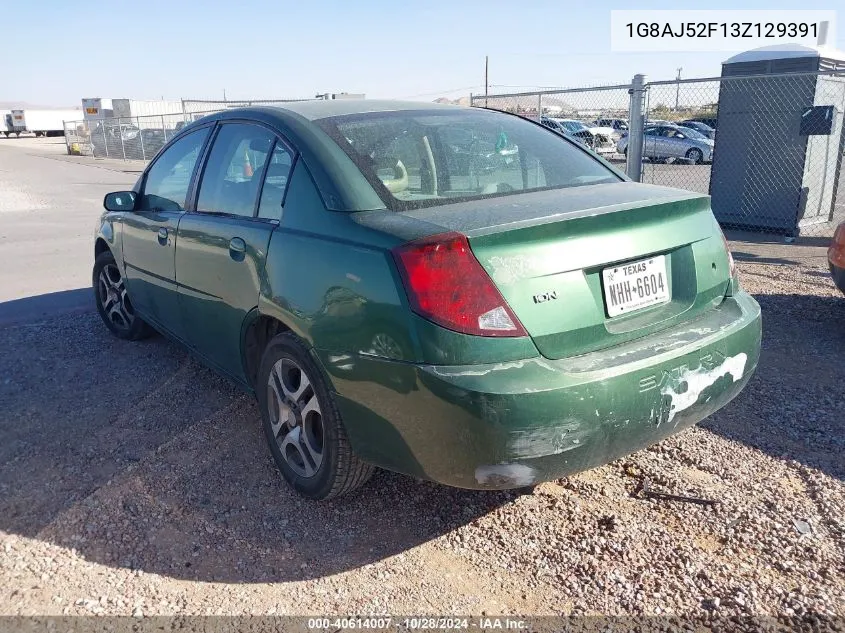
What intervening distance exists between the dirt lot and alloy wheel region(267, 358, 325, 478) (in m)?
0.20

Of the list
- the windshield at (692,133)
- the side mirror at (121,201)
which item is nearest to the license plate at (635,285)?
the side mirror at (121,201)

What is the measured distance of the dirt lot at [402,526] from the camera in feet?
7.88

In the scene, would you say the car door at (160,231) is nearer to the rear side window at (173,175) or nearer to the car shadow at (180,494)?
the rear side window at (173,175)

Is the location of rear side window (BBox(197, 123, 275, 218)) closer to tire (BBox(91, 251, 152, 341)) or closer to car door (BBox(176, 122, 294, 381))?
car door (BBox(176, 122, 294, 381))

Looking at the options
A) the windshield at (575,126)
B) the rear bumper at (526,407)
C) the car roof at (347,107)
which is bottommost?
the rear bumper at (526,407)

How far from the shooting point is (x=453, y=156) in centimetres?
316

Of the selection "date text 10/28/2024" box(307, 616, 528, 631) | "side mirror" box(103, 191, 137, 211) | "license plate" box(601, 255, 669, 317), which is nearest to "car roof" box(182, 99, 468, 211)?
"license plate" box(601, 255, 669, 317)

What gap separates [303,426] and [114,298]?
3.01 m

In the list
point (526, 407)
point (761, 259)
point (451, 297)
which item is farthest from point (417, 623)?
point (761, 259)

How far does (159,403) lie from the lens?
159 inches

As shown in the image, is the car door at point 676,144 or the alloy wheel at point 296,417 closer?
the alloy wheel at point 296,417

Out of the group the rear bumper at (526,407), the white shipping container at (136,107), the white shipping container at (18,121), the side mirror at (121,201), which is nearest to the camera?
the rear bumper at (526,407)

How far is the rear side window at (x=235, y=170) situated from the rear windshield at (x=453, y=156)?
1.32 feet

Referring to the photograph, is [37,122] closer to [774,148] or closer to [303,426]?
[774,148]
